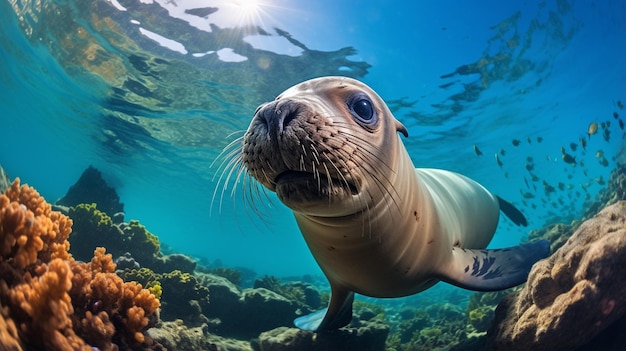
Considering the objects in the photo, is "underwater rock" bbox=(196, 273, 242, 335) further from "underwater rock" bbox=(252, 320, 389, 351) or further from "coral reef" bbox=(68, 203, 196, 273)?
"underwater rock" bbox=(252, 320, 389, 351)

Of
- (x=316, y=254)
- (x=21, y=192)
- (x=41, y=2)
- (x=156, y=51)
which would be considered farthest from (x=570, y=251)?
(x=41, y=2)

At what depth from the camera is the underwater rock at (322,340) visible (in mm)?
4020

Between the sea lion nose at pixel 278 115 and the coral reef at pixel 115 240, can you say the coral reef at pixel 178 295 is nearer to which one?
the coral reef at pixel 115 240

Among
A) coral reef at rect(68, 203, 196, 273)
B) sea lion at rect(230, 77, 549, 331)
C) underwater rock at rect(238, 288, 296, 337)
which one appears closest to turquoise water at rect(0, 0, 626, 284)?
underwater rock at rect(238, 288, 296, 337)

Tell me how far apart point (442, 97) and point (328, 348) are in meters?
13.6

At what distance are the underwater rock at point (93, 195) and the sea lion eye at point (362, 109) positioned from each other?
1074 cm

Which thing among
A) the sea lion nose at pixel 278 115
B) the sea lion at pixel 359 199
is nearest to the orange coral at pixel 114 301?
the sea lion at pixel 359 199

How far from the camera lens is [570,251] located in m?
2.77

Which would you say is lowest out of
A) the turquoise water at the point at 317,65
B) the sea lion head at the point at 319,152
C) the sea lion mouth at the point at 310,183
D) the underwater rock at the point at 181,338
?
the underwater rock at the point at 181,338

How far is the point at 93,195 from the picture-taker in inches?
437

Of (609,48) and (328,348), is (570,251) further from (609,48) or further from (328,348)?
(609,48)

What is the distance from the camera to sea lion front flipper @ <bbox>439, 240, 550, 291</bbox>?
3020 millimetres

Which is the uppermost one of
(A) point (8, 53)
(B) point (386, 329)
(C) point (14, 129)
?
(C) point (14, 129)

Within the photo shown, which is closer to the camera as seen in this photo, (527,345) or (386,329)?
(527,345)
